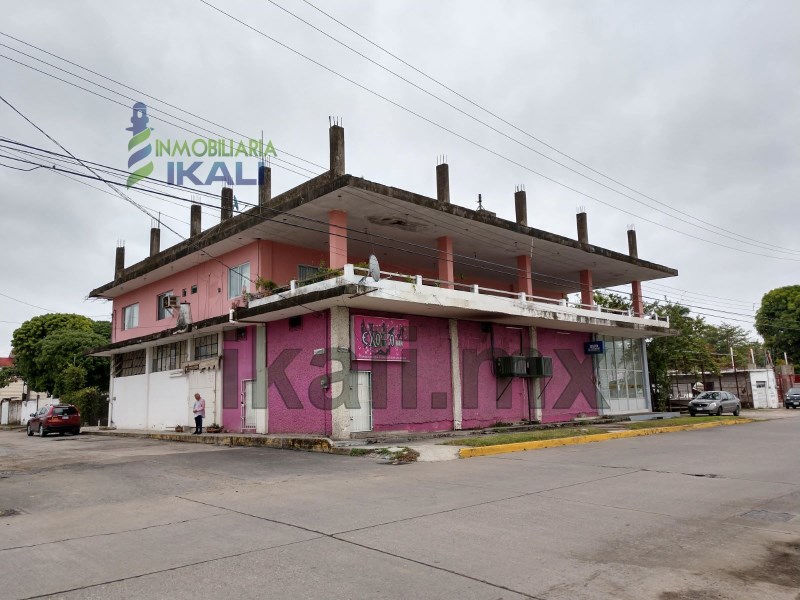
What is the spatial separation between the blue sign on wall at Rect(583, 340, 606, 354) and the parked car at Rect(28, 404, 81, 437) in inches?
981

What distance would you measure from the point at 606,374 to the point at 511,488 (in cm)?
2207

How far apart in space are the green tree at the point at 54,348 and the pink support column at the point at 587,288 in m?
30.2

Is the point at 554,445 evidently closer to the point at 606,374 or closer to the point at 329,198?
the point at 329,198

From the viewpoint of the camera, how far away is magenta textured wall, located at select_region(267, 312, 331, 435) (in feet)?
58.4

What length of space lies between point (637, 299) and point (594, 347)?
5.42m

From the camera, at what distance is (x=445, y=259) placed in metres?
21.0

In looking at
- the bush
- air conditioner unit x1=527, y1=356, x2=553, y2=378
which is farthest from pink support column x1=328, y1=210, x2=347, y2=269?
the bush

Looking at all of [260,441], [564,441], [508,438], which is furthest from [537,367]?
[260,441]

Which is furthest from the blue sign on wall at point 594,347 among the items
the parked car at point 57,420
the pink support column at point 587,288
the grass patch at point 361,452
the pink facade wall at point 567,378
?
the parked car at point 57,420

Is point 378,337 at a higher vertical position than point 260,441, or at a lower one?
higher

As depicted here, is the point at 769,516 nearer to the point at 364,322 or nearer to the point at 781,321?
the point at 364,322

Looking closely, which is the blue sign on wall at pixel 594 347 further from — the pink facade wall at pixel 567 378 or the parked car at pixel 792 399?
the parked car at pixel 792 399

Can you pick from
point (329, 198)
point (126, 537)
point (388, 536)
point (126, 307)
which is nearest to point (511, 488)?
point (388, 536)

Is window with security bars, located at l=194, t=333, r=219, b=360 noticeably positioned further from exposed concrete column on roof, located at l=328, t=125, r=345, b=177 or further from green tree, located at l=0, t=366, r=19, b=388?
green tree, located at l=0, t=366, r=19, b=388
